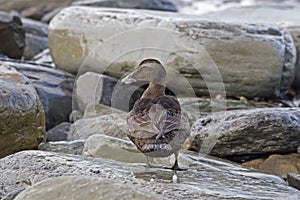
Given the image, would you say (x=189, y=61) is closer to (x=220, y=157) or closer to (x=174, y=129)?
(x=220, y=157)

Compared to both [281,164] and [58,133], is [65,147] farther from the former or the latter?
[281,164]

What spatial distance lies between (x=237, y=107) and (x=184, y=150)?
1.56 m

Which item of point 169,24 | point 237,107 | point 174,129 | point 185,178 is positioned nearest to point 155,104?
point 174,129

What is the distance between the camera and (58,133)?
665 centimetres

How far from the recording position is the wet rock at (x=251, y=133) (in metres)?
5.45

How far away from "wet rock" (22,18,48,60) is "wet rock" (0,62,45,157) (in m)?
5.24

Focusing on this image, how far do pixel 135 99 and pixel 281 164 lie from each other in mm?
2018

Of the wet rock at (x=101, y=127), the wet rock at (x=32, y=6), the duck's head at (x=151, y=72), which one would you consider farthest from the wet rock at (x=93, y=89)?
the wet rock at (x=32, y=6)

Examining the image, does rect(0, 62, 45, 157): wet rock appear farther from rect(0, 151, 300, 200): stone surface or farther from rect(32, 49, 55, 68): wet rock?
rect(32, 49, 55, 68): wet rock

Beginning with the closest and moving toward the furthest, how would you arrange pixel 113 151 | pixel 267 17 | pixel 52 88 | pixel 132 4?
pixel 113 151 < pixel 52 88 < pixel 267 17 < pixel 132 4

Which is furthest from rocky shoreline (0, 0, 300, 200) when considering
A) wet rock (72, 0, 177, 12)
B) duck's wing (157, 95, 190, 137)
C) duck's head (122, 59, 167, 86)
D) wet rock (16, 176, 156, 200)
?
wet rock (72, 0, 177, 12)

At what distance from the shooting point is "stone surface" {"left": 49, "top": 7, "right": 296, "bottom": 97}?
7.34 meters

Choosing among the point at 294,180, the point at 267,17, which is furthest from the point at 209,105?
the point at 267,17

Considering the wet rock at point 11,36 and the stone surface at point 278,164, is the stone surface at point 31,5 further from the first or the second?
the stone surface at point 278,164
